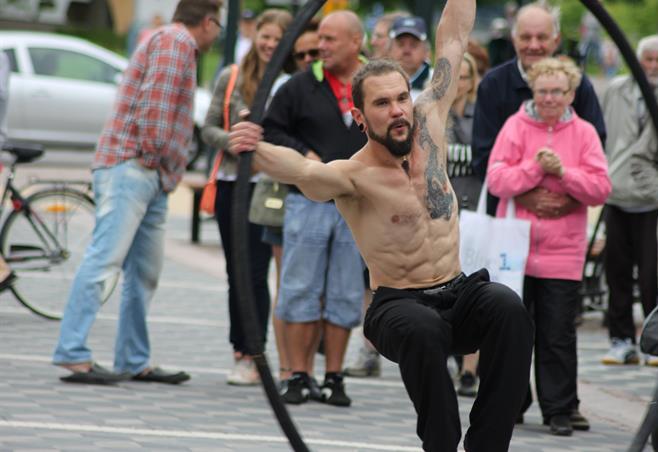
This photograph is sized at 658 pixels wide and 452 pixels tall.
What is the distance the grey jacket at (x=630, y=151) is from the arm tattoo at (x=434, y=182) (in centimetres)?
412

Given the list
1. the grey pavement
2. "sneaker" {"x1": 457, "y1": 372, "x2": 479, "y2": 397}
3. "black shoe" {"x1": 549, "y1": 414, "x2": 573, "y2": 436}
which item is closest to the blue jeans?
the grey pavement

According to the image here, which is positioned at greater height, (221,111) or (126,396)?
(221,111)

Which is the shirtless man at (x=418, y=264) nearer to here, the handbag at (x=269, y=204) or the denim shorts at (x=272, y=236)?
the handbag at (x=269, y=204)

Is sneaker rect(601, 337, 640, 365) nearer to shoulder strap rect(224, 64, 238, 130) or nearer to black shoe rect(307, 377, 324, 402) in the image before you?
black shoe rect(307, 377, 324, 402)

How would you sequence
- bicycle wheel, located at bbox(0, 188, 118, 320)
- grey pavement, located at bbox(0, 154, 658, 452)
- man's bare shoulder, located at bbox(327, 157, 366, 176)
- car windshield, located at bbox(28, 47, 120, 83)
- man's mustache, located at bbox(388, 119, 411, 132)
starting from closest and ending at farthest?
man's mustache, located at bbox(388, 119, 411, 132) → man's bare shoulder, located at bbox(327, 157, 366, 176) → grey pavement, located at bbox(0, 154, 658, 452) → bicycle wheel, located at bbox(0, 188, 118, 320) → car windshield, located at bbox(28, 47, 120, 83)

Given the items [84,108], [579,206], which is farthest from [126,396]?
[84,108]

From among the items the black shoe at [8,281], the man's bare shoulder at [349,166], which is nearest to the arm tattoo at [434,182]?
the man's bare shoulder at [349,166]

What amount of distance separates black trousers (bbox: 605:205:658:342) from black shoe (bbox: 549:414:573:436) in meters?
2.44

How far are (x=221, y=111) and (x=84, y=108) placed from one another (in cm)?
1401

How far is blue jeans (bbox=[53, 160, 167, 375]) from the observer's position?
8430mm

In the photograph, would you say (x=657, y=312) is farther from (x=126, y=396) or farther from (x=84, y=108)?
(x=84, y=108)

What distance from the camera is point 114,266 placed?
27.9 feet

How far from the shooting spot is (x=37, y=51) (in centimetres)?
2242

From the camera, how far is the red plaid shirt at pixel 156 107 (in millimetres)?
8383
